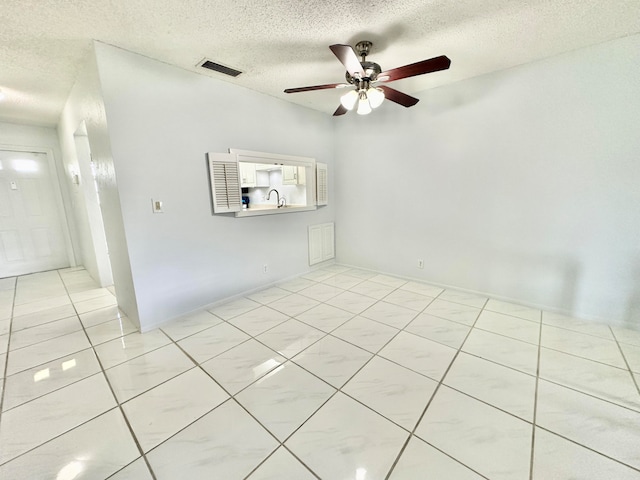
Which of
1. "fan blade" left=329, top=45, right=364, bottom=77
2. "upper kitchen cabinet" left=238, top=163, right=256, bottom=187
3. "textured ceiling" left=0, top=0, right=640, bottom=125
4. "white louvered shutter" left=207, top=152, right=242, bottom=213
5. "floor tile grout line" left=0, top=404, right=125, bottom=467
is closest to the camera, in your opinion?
"floor tile grout line" left=0, top=404, right=125, bottom=467

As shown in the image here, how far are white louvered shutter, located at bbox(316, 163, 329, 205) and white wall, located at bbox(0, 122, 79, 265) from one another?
15.2 feet

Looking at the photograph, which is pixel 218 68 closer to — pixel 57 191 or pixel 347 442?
pixel 347 442

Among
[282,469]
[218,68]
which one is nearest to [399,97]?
[218,68]

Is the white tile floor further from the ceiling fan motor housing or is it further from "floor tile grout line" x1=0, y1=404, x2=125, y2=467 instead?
the ceiling fan motor housing

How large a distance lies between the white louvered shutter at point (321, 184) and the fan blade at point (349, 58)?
2068 mm

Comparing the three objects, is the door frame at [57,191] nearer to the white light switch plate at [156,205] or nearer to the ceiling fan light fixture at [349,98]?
the white light switch plate at [156,205]

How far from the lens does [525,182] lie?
2727 millimetres

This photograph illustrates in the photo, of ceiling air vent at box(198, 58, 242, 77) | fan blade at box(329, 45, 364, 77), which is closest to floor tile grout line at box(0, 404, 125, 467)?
fan blade at box(329, 45, 364, 77)

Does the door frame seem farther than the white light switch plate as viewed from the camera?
Yes

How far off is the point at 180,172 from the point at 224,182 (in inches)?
17.9

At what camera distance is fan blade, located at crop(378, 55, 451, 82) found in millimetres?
1687

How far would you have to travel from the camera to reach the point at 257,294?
3385 mm

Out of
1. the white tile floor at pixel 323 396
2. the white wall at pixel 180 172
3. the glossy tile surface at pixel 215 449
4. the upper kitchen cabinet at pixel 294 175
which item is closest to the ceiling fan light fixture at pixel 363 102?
the white wall at pixel 180 172

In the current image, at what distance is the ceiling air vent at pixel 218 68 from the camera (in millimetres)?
2459
